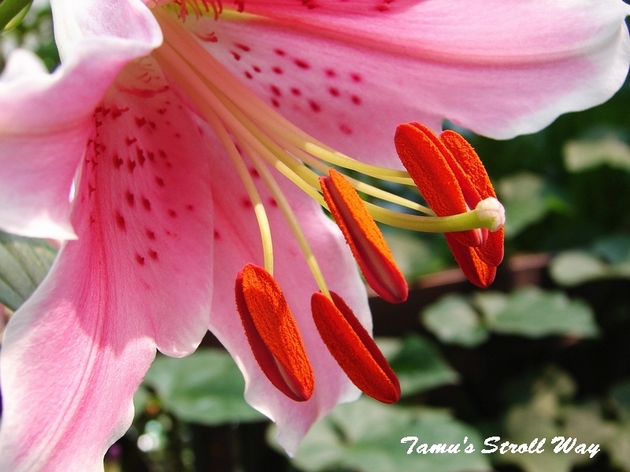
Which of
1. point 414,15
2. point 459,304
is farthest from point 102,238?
point 459,304

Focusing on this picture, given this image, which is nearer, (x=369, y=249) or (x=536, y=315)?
(x=369, y=249)

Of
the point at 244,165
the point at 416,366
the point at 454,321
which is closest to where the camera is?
the point at 244,165

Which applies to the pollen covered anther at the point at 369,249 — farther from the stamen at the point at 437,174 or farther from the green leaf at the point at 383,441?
the green leaf at the point at 383,441

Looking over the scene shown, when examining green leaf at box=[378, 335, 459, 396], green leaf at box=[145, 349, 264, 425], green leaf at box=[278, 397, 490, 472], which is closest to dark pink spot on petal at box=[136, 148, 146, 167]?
green leaf at box=[145, 349, 264, 425]

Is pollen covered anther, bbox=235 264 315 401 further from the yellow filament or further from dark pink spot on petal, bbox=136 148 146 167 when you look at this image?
dark pink spot on petal, bbox=136 148 146 167

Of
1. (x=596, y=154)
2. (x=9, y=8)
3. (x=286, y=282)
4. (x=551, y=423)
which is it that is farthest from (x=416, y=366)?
(x=9, y=8)

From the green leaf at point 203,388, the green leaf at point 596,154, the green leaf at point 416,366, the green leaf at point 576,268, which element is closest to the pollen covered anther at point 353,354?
the green leaf at point 203,388

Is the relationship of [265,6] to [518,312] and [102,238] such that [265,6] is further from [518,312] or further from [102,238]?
[518,312]

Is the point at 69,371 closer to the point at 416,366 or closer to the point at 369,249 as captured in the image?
the point at 369,249
